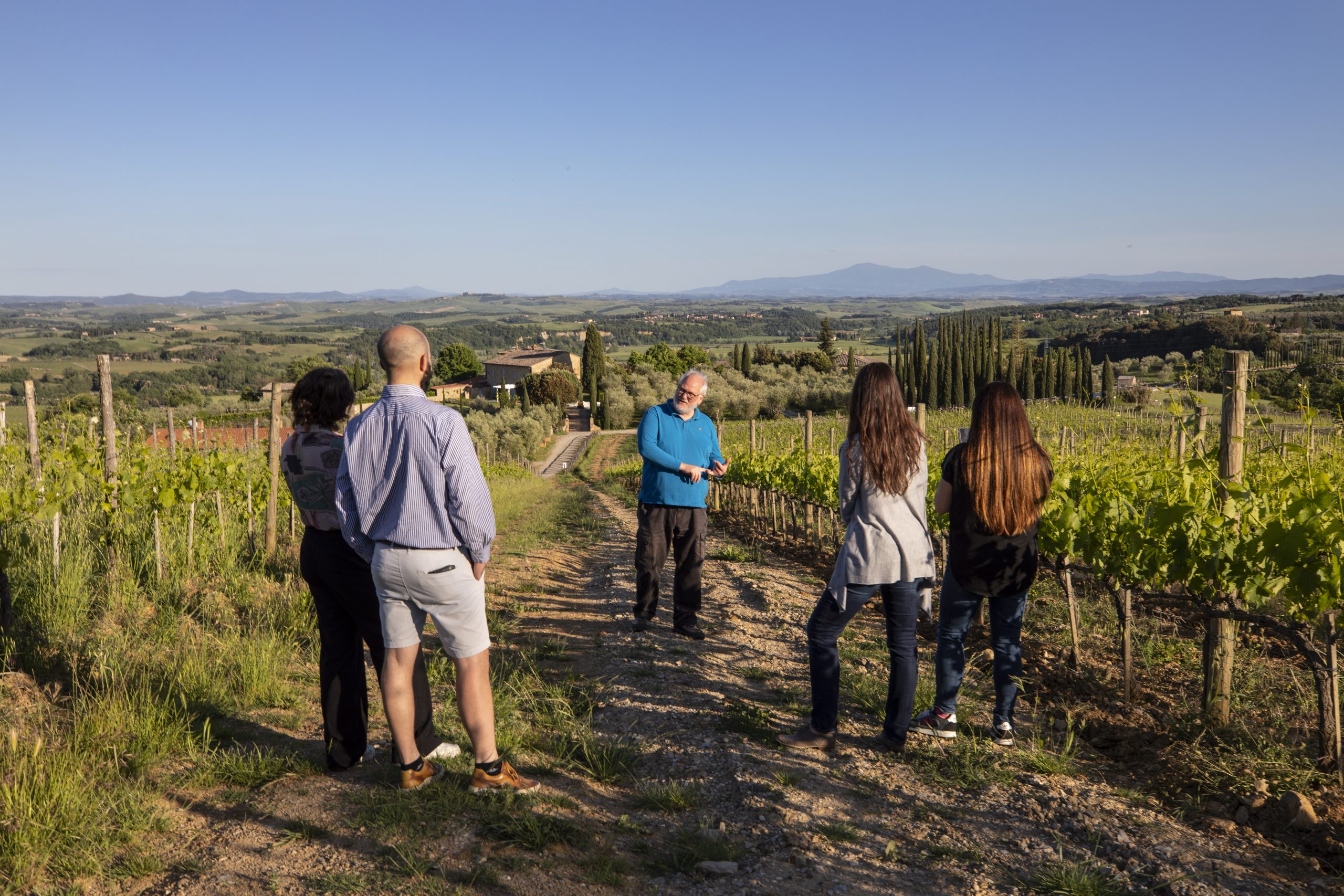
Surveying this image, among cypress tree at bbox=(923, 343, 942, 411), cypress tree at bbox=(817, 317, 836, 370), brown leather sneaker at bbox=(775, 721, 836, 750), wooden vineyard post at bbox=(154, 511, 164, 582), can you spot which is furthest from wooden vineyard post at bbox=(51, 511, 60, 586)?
cypress tree at bbox=(817, 317, 836, 370)

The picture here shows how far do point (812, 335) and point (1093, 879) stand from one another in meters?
181

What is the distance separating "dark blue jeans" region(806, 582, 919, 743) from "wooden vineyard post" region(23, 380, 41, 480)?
5.90 m

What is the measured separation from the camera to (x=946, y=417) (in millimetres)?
44031

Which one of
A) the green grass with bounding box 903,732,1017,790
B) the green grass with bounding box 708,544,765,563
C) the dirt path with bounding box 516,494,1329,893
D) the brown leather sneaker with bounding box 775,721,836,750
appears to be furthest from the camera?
the green grass with bounding box 708,544,765,563

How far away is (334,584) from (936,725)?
2.60 m

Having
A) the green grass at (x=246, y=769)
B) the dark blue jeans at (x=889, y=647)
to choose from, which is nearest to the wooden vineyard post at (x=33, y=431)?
the green grass at (x=246, y=769)

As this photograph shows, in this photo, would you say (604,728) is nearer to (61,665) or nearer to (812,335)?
(61,665)

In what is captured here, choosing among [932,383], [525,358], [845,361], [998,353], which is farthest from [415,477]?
[525,358]

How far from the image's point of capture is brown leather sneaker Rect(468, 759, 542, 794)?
2820mm

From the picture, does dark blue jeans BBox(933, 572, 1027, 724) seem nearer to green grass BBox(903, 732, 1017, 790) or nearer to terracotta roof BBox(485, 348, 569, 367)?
green grass BBox(903, 732, 1017, 790)

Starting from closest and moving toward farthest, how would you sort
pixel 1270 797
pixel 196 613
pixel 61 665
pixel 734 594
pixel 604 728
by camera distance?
pixel 1270 797 → pixel 604 728 → pixel 61 665 → pixel 196 613 → pixel 734 594

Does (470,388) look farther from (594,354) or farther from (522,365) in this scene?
(594,354)

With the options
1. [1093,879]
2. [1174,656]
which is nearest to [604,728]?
[1093,879]

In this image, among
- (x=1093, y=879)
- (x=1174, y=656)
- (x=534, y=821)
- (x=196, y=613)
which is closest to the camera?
(x=1093, y=879)
